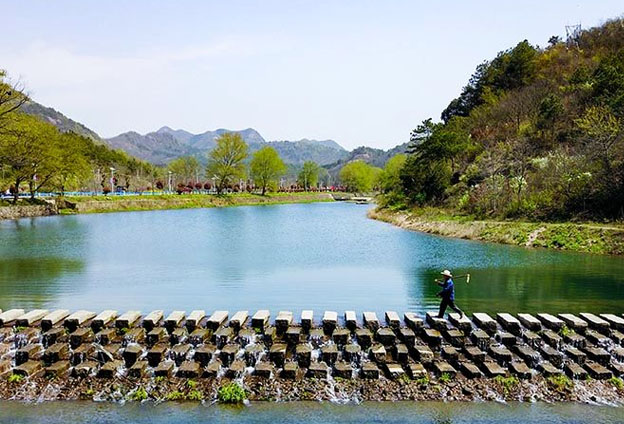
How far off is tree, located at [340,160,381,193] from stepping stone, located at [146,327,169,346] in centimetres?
13870

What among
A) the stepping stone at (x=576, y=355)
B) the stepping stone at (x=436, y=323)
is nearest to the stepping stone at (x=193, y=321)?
the stepping stone at (x=436, y=323)

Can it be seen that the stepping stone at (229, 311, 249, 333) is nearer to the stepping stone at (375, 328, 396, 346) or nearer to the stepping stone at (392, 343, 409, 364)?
the stepping stone at (375, 328, 396, 346)

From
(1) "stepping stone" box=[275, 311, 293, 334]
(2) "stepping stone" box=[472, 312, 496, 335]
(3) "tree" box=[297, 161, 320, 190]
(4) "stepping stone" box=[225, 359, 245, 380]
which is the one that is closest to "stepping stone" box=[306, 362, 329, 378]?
(4) "stepping stone" box=[225, 359, 245, 380]

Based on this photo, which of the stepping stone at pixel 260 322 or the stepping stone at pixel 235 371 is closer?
the stepping stone at pixel 235 371

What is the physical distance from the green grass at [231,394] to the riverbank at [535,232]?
98.0ft

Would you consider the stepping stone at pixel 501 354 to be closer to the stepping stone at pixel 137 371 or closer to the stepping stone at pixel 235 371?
the stepping stone at pixel 235 371

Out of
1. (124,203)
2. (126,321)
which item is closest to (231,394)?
(126,321)

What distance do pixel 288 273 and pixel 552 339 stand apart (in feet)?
47.5

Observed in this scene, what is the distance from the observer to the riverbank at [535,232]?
32.1 meters

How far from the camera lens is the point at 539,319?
14930 mm

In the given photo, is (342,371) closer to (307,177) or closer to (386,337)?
(386,337)

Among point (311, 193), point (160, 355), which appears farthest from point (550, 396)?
point (311, 193)

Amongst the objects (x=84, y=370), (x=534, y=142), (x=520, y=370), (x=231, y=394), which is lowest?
(x=231, y=394)

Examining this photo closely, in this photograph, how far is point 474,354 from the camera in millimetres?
11742
